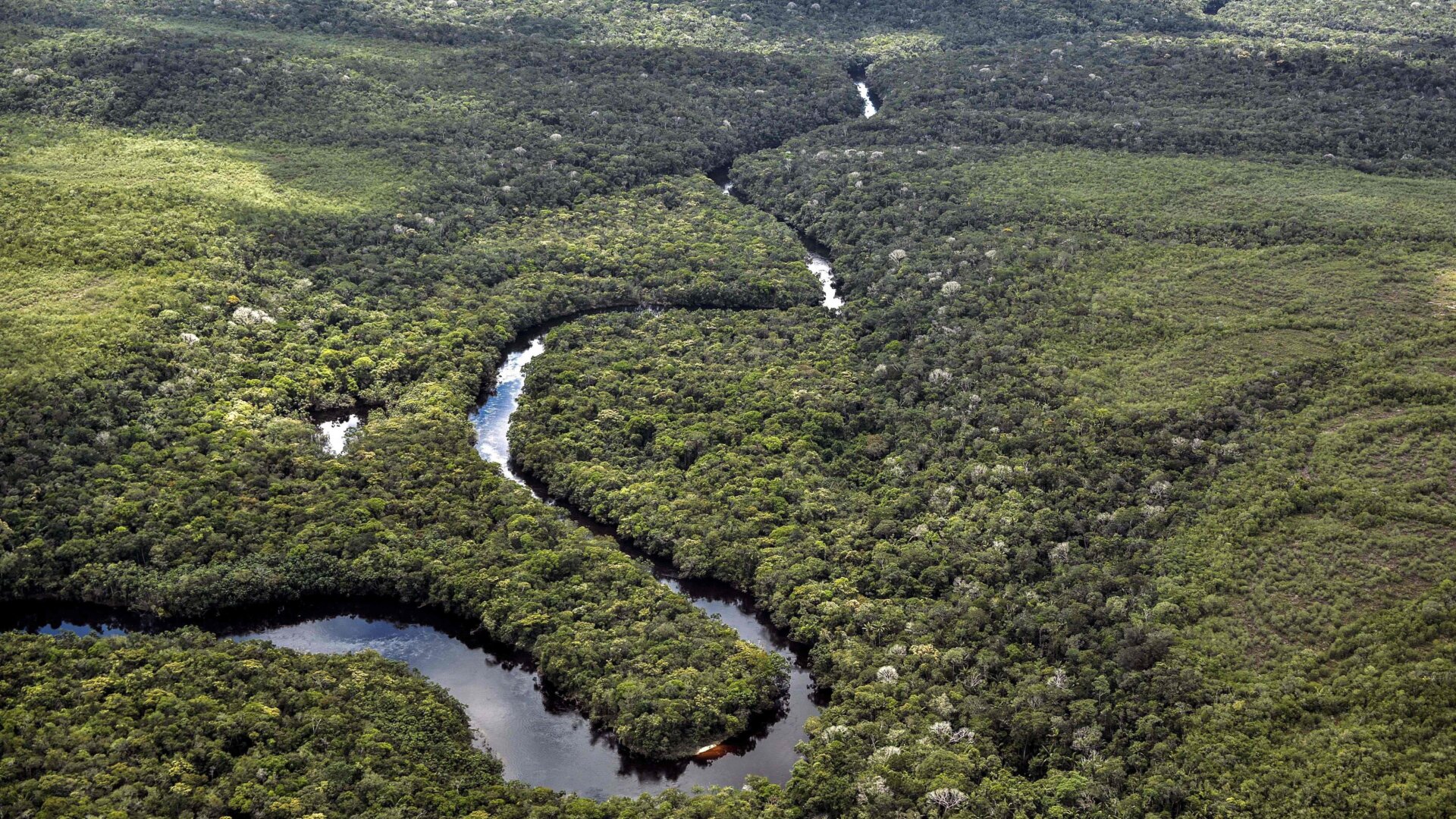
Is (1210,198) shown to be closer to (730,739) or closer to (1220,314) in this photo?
(1220,314)

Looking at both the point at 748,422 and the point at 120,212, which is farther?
the point at 120,212

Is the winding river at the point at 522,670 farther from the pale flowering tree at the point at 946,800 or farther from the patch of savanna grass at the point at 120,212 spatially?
the patch of savanna grass at the point at 120,212

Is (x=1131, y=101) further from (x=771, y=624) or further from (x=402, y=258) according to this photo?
(x=771, y=624)

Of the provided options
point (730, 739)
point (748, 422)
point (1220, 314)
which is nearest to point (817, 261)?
point (748, 422)

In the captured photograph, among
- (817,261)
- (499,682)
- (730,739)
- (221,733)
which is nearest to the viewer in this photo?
(221,733)

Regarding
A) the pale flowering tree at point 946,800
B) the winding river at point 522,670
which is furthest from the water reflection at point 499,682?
the pale flowering tree at point 946,800

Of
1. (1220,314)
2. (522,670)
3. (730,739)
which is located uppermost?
(1220,314)

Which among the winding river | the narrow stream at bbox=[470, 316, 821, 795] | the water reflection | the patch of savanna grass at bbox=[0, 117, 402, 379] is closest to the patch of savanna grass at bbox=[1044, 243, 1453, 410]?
the narrow stream at bbox=[470, 316, 821, 795]
